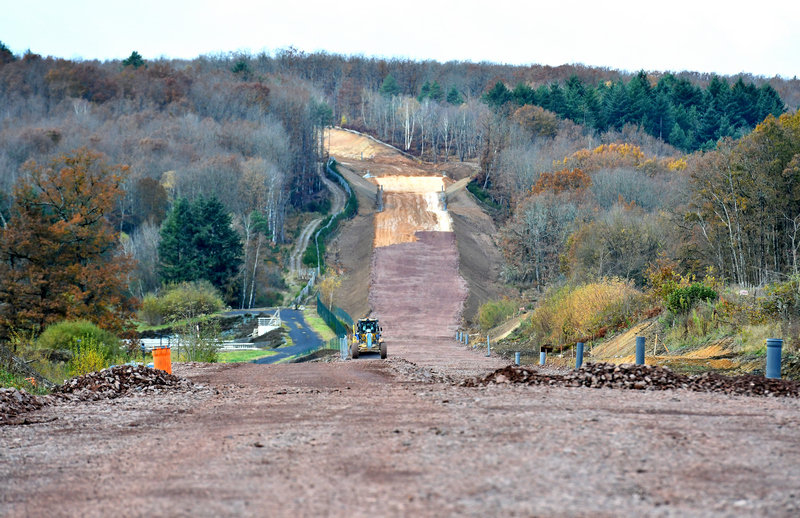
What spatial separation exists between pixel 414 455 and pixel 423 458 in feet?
0.61

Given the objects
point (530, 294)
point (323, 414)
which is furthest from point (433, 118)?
point (323, 414)

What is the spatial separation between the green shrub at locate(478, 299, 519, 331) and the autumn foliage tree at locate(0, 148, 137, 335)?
22.4 m

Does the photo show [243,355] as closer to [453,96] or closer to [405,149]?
[405,149]

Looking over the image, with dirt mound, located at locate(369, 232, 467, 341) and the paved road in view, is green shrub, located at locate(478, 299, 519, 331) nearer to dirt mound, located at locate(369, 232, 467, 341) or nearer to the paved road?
dirt mound, located at locate(369, 232, 467, 341)

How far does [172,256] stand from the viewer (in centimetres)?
7481

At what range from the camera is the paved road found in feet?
164

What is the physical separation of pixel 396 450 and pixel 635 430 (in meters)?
2.76

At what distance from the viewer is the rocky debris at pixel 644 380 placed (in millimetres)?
13156

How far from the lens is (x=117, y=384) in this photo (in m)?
16.4

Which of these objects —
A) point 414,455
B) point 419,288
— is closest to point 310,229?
point 419,288

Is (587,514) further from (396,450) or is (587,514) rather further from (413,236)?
(413,236)

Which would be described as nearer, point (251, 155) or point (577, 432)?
point (577, 432)

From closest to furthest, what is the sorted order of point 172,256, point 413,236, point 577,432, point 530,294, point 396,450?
point 396,450
point 577,432
point 530,294
point 172,256
point 413,236

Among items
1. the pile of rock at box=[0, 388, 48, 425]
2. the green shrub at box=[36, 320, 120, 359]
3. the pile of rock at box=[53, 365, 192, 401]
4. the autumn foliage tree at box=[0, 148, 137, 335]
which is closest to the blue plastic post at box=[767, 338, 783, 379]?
the pile of rock at box=[53, 365, 192, 401]
